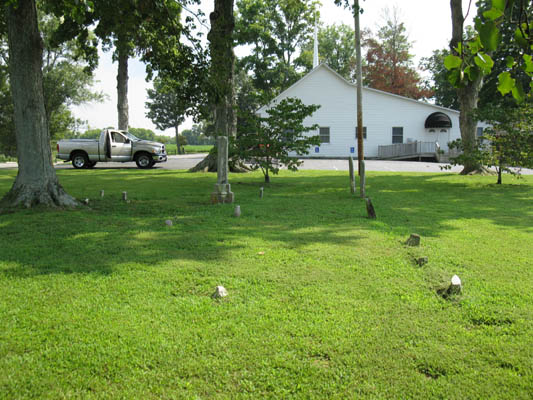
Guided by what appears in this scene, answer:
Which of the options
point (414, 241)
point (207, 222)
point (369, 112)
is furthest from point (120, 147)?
point (369, 112)

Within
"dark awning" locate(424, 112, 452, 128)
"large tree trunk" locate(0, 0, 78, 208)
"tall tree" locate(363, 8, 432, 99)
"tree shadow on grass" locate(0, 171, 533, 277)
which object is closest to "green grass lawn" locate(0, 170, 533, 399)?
"tree shadow on grass" locate(0, 171, 533, 277)

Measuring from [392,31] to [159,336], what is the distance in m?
52.9

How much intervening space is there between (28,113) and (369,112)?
28173 mm

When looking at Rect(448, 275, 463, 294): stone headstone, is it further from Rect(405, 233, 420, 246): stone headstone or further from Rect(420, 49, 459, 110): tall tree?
Rect(420, 49, 459, 110): tall tree

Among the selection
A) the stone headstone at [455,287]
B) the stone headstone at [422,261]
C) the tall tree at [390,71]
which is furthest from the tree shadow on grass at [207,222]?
the tall tree at [390,71]

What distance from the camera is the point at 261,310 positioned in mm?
3416

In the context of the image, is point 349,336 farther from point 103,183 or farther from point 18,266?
point 103,183

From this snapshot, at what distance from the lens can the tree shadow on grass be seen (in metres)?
4.96

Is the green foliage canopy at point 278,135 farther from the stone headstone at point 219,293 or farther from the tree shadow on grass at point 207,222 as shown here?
the stone headstone at point 219,293

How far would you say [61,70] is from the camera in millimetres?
37188

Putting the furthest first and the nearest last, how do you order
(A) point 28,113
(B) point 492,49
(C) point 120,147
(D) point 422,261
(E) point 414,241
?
(C) point 120,147
(A) point 28,113
(E) point 414,241
(D) point 422,261
(B) point 492,49

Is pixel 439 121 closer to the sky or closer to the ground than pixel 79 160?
closer to the sky

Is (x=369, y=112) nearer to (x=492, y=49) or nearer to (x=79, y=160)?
(x=79, y=160)

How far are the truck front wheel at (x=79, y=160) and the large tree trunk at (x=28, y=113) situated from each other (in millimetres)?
14743
